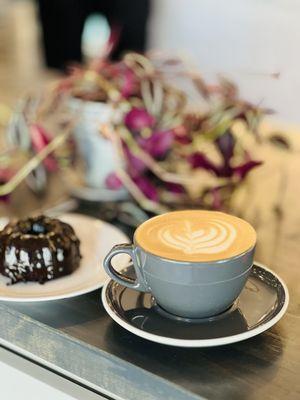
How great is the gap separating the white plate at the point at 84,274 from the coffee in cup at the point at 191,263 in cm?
7

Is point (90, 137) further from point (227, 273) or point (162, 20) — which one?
point (162, 20)

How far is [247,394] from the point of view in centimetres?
55

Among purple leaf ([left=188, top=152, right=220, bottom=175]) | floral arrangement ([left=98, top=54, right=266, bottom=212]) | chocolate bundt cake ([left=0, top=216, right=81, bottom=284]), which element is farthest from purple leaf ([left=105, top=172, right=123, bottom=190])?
chocolate bundt cake ([left=0, top=216, right=81, bottom=284])

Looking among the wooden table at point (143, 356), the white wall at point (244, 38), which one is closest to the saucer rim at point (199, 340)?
the wooden table at point (143, 356)

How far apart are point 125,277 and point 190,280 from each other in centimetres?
8

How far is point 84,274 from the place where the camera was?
0.73m

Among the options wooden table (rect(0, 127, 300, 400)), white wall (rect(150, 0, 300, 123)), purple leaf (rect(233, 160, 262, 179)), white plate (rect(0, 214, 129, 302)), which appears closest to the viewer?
wooden table (rect(0, 127, 300, 400))

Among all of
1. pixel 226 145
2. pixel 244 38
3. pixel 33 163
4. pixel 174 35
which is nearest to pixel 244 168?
pixel 226 145

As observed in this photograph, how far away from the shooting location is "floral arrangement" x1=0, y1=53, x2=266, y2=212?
94 centimetres

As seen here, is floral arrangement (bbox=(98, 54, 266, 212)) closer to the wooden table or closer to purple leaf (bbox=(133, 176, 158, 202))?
purple leaf (bbox=(133, 176, 158, 202))

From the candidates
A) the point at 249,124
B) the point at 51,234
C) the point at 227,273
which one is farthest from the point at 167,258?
the point at 249,124

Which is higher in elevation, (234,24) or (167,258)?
(167,258)

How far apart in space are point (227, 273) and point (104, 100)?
0.44 meters

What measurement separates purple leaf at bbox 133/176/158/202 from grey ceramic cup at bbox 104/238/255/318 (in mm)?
304
